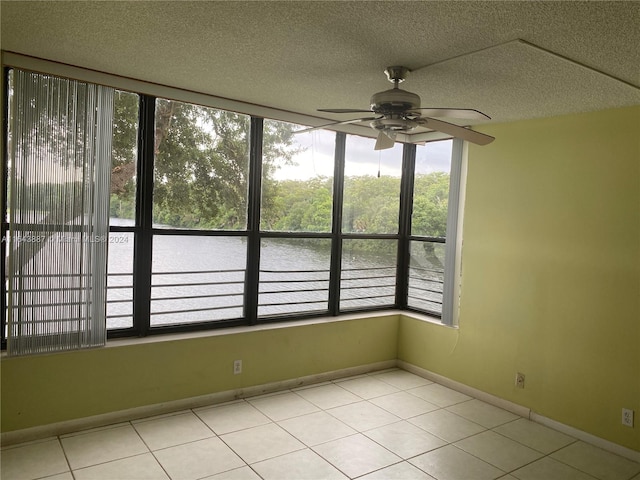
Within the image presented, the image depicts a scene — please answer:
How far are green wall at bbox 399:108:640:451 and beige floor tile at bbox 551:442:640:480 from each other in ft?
0.48

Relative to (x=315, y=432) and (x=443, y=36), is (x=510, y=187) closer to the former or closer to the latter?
(x=443, y=36)

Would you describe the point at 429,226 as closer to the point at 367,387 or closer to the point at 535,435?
the point at 367,387

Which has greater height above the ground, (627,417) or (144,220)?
(144,220)

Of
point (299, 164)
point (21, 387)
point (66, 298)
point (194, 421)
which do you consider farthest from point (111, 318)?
point (299, 164)

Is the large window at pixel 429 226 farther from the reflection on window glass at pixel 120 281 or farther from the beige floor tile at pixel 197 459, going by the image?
the reflection on window glass at pixel 120 281

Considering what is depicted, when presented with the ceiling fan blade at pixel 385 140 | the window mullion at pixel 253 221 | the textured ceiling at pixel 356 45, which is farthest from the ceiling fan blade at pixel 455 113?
the window mullion at pixel 253 221

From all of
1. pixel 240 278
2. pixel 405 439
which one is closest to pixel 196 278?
pixel 240 278

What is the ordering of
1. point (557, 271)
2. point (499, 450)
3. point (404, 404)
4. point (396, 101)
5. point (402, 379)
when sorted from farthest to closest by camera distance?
1. point (402, 379)
2. point (404, 404)
3. point (557, 271)
4. point (499, 450)
5. point (396, 101)

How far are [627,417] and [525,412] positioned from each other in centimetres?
77

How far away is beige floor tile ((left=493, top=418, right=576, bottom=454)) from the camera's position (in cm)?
348

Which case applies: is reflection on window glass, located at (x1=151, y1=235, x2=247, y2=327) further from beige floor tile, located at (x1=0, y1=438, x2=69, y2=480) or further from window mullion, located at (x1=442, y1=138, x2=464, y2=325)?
window mullion, located at (x1=442, y1=138, x2=464, y2=325)

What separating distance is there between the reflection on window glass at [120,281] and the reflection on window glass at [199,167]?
29 cm

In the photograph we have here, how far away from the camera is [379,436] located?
3502 mm

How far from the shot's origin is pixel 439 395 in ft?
14.3
